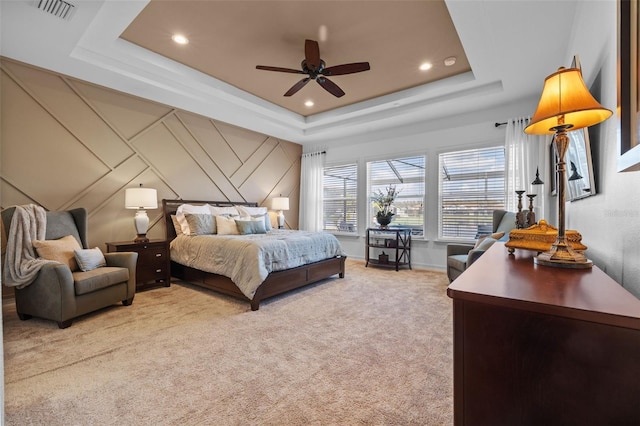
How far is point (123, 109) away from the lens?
4.01 m

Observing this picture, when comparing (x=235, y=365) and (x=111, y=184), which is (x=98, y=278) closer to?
(x=111, y=184)

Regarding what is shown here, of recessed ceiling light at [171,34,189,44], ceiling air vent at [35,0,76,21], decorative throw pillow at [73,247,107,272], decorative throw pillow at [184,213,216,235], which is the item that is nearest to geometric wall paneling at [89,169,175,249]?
decorative throw pillow at [184,213,216,235]

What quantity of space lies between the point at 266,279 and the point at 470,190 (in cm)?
369

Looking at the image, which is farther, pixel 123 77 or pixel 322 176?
pixel 322 176

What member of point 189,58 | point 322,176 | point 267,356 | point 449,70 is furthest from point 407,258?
point 189,58

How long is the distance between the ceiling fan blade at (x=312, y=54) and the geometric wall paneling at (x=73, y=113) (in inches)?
115

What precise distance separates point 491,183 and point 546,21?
8.29ft

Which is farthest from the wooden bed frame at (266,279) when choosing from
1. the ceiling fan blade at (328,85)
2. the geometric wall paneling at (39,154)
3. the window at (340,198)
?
the ceiling fan blade at (328,85)

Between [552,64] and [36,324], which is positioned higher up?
[552,64]

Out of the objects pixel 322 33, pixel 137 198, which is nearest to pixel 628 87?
pixel 322 33

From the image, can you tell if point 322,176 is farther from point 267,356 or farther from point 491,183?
point 267,356

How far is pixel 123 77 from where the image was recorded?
3561 mm

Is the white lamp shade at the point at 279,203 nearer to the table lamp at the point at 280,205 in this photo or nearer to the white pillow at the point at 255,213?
the table lamp at the point at 280,205

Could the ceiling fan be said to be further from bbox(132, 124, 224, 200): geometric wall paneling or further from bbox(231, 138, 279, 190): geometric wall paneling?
bbox(231, 138, 279, 190): geometric wall paneling
